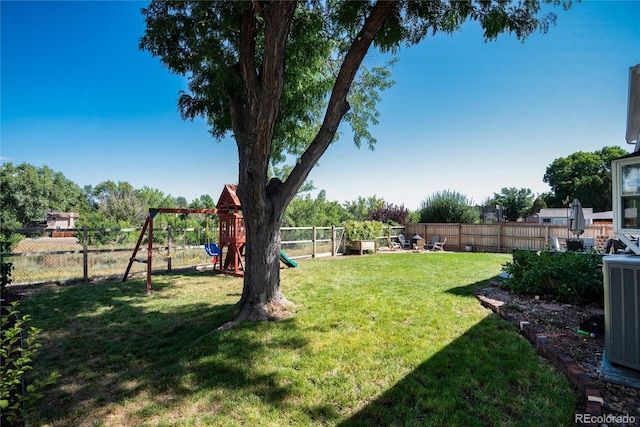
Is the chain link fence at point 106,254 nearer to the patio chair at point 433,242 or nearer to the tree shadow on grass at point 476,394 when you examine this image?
the patio chair at point 433,242

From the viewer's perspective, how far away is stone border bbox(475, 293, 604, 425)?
2.28m

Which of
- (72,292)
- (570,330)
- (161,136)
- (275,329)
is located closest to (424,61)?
(570,330)

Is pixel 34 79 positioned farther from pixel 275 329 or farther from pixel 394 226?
pixel 394 226

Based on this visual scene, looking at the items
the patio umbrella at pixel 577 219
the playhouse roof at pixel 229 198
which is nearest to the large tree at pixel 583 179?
the patio umbrella at pixel 577 219

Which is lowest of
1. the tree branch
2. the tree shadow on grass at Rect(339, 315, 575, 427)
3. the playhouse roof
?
the tree shadow on grass at Rect(339, 315, 575, 427)

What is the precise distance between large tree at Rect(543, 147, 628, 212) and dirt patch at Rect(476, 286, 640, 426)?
132ft

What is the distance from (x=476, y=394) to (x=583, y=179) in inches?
1905

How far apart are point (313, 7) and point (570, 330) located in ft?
20.4

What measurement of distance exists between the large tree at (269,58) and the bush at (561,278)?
3.83 m

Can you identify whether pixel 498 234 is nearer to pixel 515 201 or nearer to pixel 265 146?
pixel 265 146

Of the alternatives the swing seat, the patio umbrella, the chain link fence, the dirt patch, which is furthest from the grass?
the patio umbrella

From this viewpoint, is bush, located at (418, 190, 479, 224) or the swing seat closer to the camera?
the swing seat

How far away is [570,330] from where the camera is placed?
3781 millimetres

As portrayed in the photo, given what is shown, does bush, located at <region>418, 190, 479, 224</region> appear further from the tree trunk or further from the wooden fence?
the tree trunk
